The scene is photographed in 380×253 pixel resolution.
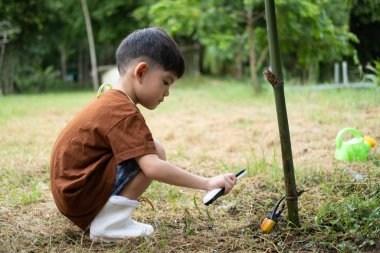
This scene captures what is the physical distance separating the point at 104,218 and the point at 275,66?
916 mm

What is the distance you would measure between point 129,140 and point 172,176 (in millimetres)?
212

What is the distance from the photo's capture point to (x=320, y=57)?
829 cm

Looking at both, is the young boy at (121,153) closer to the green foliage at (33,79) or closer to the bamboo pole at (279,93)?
the bamboo pole at (279,93)

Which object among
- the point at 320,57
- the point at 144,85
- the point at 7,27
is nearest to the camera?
the point at 144,85

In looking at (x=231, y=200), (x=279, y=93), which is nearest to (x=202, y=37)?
(x=231, y=200)

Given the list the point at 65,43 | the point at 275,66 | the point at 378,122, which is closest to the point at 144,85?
the point at 275,66

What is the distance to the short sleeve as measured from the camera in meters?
1.56

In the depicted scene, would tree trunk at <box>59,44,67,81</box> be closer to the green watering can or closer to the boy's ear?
the green watering can

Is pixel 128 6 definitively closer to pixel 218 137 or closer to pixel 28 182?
pixel 218 137

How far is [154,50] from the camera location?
1.72 metres

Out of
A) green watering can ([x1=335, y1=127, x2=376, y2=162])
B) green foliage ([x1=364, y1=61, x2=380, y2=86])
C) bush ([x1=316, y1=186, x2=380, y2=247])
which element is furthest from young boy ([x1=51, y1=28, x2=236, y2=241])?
green foliage ([x1=364, y1=61, x2=380, y2=86])

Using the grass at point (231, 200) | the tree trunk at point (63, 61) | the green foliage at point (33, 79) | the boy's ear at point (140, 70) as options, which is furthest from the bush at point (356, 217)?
the tree trunk at point (63, 61)

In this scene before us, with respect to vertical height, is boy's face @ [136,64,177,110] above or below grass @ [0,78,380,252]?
above

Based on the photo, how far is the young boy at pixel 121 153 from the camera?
1.58 m
